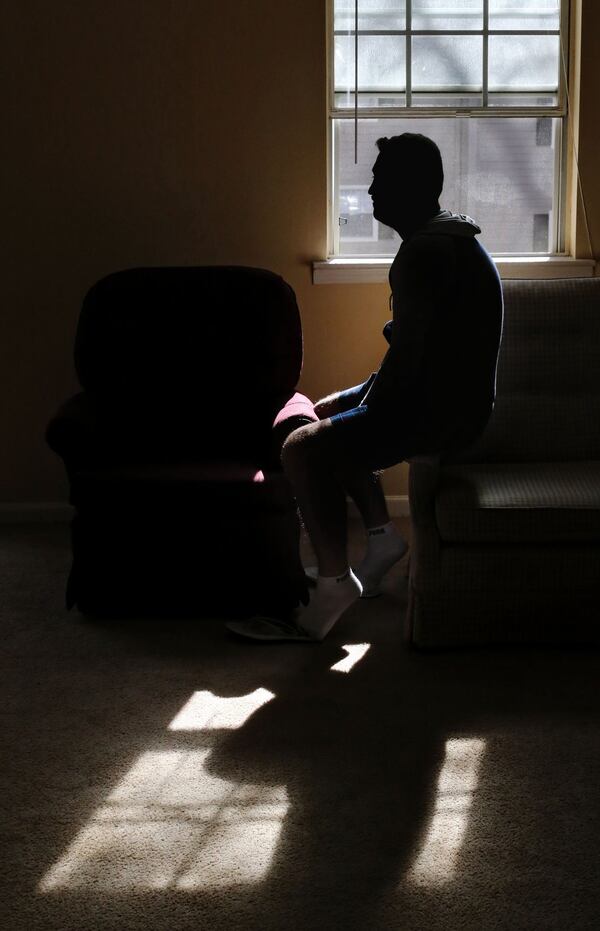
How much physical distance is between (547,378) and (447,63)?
1.60m

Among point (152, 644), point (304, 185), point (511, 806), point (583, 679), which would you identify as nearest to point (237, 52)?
point (304, 185)

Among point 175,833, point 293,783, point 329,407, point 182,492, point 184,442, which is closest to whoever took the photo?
point 175,833

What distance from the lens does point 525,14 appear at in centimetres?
420

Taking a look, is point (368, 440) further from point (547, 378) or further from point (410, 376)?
point (547, 378)

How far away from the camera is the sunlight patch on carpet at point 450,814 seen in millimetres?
1838

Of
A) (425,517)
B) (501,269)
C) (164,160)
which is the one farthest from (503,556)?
(164,160)

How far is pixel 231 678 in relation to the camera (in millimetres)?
2748

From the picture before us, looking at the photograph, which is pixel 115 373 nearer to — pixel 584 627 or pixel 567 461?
pixel 567 461

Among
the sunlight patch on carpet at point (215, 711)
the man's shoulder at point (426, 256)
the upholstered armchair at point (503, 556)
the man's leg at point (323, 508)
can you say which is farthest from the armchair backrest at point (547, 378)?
the sunlight patch on carpet at point (215, 711)

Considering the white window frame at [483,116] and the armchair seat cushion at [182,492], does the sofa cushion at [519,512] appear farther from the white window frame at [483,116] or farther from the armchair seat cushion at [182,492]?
the white window frame at [483,116]

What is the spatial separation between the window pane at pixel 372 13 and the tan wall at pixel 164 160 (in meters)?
0.13

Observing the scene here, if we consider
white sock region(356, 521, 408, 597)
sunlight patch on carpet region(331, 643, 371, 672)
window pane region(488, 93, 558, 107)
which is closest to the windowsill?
window pane region(488, 93, 558, 107)

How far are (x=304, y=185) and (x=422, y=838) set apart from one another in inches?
114

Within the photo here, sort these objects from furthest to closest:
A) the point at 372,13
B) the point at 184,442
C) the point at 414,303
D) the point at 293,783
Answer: the point at 372,13, the point at 184,442, the point at 414,303, the point at 293,783
